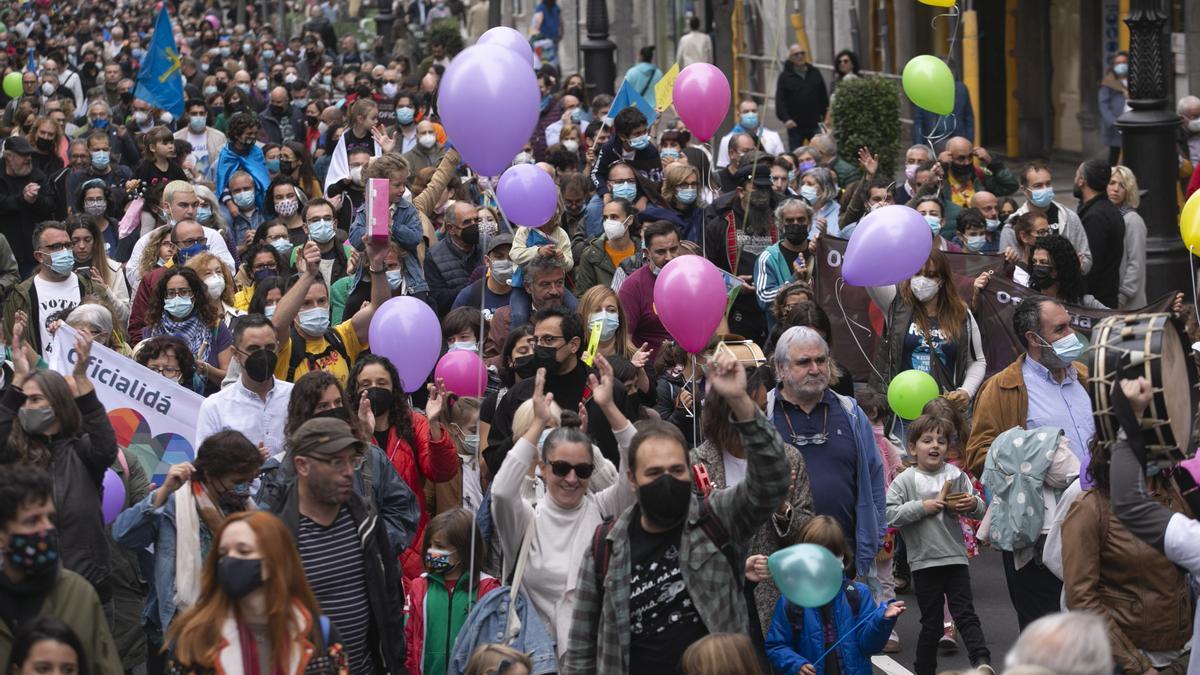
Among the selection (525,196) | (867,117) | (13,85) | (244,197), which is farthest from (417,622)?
(13,85)

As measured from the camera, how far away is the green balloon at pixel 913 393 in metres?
9.35

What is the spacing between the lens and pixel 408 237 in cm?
1182

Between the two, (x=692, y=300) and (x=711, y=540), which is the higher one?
(x=692, y=300)

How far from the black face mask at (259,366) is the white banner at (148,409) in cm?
58

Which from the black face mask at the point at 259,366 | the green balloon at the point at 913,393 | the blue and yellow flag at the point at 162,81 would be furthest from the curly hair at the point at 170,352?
the blue and yellow flag at the point at 162,81

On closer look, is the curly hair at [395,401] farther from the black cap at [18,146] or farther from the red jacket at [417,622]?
the black cap at [18,146]

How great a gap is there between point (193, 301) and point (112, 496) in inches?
106

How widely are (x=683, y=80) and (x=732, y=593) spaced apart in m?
7.26

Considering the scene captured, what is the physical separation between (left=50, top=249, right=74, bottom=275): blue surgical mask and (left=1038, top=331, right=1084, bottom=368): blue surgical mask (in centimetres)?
Result: 527

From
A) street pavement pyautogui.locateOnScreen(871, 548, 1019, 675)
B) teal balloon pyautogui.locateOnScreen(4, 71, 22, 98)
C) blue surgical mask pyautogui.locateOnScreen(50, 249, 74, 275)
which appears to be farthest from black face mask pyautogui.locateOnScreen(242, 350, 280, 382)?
teal balloon pyautogui.locateOnScreen(4, 71, 22, 98)

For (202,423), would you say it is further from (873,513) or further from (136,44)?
(136,44)

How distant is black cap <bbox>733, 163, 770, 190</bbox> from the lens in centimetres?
1331

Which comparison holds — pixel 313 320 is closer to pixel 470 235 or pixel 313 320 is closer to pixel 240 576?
pixel 470 235

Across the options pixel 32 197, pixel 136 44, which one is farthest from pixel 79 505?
pixel 136 44
